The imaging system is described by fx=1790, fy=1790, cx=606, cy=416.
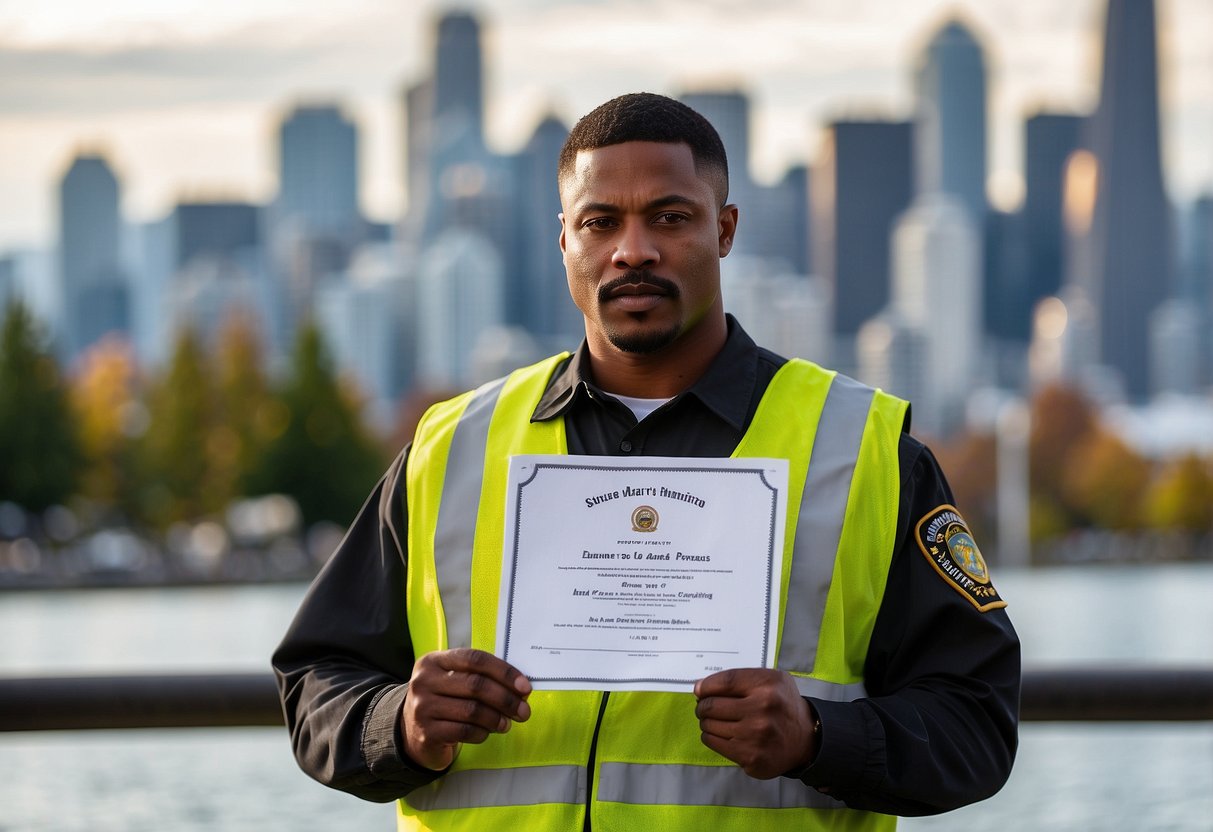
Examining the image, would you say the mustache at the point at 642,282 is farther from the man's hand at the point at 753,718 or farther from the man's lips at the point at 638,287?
the man's hand at the point at 753,718

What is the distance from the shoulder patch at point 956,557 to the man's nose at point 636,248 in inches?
22.5

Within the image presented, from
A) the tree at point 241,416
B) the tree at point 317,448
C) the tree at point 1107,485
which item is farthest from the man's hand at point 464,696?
the tree at point 1107,485

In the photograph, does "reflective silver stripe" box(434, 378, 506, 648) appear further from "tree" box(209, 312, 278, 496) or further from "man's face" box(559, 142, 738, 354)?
"tree" box(209, 312, 278, 496)

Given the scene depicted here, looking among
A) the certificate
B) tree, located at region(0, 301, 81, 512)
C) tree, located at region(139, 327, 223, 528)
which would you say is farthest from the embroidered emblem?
tree, located at region(139, 327, 223, 528)

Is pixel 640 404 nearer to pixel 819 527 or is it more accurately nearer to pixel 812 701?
pixel 819 527

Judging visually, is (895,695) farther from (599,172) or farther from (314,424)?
(314,424)

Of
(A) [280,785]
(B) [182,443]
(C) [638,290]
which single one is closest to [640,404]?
(C) [638,290]

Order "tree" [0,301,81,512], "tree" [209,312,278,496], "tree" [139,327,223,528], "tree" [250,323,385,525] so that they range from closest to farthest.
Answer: "tree" [0,301,81,512] → "tree" [139,327,223,528] → "tree" [250,323,385,525] → "tree" [209,312,278,496]

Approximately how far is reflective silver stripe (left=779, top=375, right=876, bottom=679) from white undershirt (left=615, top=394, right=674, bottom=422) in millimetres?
261

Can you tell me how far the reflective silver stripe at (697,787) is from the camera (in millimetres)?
2615

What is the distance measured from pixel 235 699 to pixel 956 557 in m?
1.50

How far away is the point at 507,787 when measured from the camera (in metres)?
2.69

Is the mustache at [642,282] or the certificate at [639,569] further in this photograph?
the mustache at [642,282]

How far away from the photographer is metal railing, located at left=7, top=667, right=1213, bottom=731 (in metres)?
3.42
